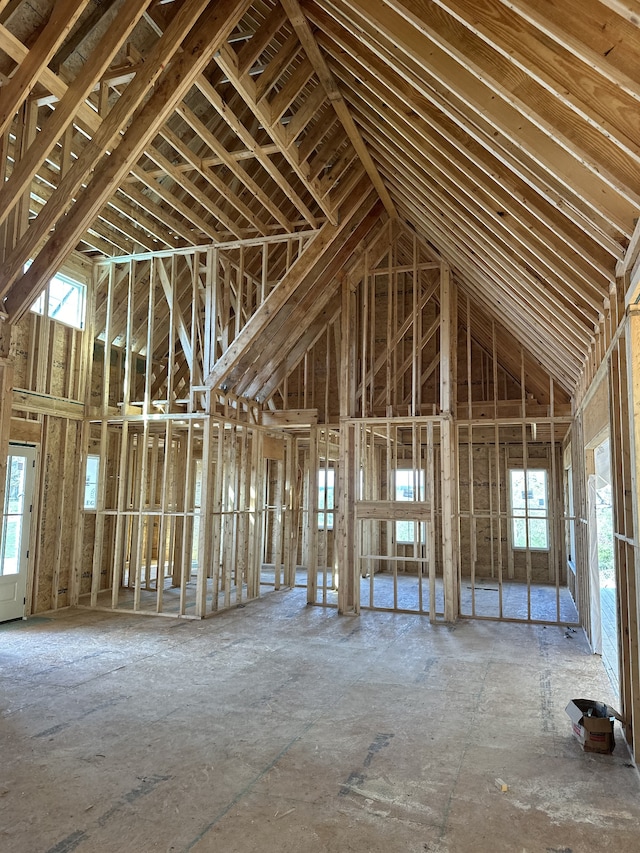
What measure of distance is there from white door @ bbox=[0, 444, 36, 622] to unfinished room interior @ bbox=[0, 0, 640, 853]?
0.04 m

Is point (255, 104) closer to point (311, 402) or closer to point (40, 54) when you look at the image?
point (40, 54)

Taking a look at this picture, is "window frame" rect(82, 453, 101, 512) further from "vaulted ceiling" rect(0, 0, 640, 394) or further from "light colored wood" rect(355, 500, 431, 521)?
"light colored wood" rect(355, 500, 431, 521)

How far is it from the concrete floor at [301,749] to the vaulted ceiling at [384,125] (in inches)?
140

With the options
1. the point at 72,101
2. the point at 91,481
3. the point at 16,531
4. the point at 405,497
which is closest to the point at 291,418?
the point at 91,481

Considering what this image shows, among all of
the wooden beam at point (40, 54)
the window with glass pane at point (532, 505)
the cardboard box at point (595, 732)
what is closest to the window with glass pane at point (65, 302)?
the wooden beam at point (40, 54)

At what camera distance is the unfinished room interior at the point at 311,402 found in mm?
3404

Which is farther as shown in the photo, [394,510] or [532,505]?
[532,505]

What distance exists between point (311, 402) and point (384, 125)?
22.4 feet

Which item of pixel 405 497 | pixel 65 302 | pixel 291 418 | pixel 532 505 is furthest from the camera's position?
pixel 405 497

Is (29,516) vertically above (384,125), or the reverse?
(384,125)

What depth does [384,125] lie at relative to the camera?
240 inches

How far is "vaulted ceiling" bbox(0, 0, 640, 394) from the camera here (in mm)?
3115

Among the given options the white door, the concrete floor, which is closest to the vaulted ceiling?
the white door

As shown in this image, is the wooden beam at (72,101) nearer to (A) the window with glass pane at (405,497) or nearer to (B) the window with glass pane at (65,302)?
(B) the window with glass pane at (65,302)
